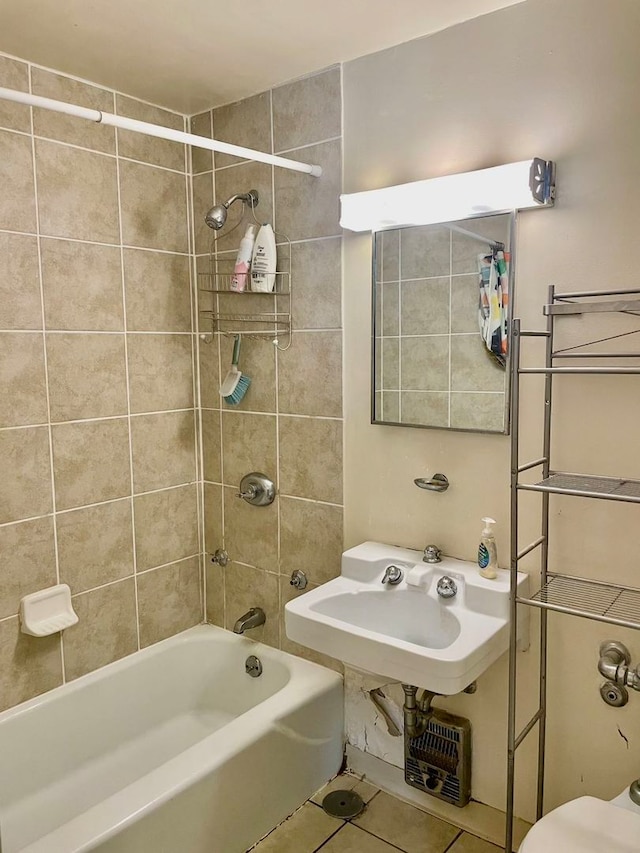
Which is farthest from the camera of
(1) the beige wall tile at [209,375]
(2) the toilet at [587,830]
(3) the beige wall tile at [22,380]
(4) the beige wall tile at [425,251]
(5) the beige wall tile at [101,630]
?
(1) the beige wall tile at [209,375]

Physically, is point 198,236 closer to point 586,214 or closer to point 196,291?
point 196,291

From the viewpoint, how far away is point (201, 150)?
91.7 inches

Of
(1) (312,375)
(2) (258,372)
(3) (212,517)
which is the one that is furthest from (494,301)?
(3) (212,517)

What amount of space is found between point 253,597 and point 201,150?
159 centimetres

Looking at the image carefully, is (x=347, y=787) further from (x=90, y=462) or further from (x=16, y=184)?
(x=16, y=184)

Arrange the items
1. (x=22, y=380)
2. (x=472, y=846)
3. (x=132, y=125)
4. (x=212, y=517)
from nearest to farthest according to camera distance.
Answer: (x=132, y=125), (x=472, y=846), (x=22, y=380), (x=212, y=517)

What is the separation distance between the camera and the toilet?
1.31 metres

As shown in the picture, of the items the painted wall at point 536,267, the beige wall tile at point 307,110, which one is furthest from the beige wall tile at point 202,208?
the painted wall at point 536,267

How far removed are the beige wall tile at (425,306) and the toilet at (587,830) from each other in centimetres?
117

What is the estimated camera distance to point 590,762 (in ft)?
5.48

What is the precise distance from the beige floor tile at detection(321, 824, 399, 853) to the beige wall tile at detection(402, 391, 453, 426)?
118cm

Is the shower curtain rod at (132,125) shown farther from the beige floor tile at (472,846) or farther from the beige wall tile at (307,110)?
the beige floor tile at (472,846)

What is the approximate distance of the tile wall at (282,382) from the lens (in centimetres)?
204

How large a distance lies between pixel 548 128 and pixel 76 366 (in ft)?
4.88
